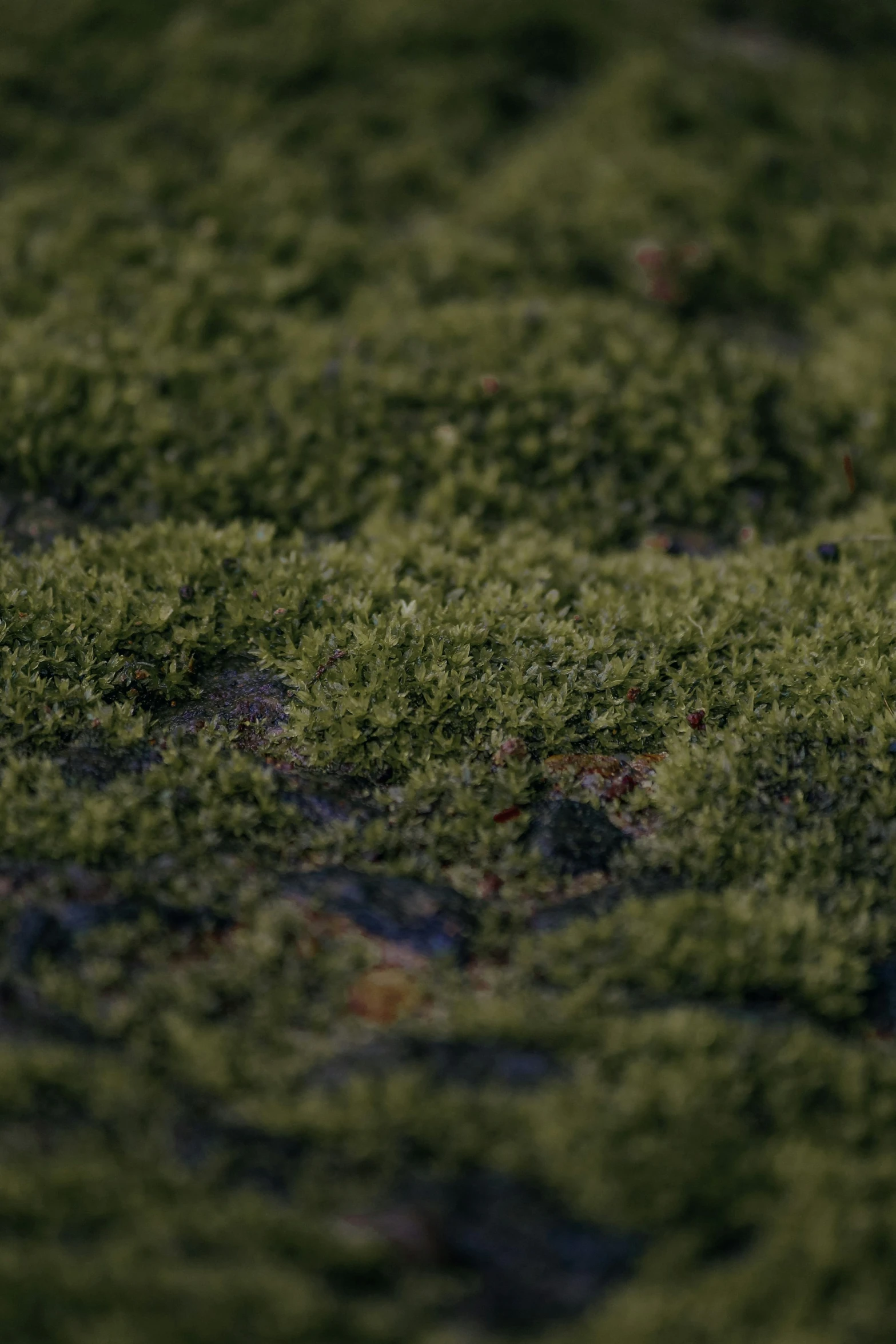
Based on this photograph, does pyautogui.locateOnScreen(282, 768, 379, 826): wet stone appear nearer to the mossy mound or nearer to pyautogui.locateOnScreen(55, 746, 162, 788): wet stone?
Answer: the mossy mound

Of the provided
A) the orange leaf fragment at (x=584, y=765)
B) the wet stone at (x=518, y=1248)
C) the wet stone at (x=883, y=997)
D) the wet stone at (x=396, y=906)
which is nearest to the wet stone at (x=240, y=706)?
the wet stone at (x=396, y=906)

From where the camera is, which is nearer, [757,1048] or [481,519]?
[757,1048]

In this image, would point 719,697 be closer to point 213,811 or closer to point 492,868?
point 492,868

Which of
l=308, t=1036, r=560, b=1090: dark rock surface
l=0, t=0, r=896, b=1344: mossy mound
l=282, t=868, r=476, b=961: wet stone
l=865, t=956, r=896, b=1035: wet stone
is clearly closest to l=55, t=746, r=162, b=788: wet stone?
l=0, t=0, r=896, b=1344: mossy mound

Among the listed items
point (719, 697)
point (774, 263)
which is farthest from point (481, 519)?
point (774, 263)

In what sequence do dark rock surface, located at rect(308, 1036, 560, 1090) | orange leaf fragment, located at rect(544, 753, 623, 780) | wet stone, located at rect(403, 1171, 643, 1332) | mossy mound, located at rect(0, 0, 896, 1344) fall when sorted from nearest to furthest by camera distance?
1. wet stone, located at rect(403, 1171, 643, 1332)
2. mossy mound, located at rect(0, 0, 896, 1344)
3. dark rock surface, located at rect(308, 1036, 560, 1090)
4. orange leaf fragment, located at rect(544, 753, 623, 780)

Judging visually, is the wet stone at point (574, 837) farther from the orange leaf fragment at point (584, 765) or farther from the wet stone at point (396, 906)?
the wet stone at point (396, 906)

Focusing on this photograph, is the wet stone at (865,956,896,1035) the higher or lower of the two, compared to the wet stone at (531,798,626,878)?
lower
